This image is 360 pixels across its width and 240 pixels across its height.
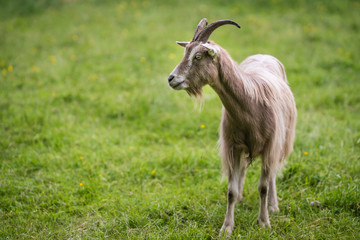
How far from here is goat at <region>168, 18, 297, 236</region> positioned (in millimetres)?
3355

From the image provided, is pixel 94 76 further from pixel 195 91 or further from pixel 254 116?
pixel 254 116

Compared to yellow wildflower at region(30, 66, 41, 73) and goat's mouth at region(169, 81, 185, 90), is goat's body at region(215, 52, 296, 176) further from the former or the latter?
yellow wildflower at region(30, 66, 41, 73)

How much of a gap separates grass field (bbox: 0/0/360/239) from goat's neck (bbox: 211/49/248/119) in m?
0.35

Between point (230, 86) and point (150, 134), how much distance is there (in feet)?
9.41

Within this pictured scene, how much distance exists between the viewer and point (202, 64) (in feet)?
10.9

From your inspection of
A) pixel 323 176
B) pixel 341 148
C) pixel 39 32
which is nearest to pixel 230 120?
pixel 323 176

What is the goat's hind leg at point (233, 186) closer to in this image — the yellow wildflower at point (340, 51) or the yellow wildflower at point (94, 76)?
the yellow wildflower at point (94, 76)

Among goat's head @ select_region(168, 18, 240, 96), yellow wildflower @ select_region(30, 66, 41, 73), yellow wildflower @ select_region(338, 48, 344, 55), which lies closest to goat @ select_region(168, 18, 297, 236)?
goat's head @ select_region(168, 18, 240, 96)

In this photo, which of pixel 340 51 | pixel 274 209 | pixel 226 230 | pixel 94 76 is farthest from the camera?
pixel 340 51

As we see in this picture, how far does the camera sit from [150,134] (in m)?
6.07

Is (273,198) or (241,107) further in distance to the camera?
(273,198)

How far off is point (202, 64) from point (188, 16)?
903 cm

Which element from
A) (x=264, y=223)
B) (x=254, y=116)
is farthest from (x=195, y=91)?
(x=264, y=223)

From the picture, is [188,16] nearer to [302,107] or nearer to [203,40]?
[302,107]
